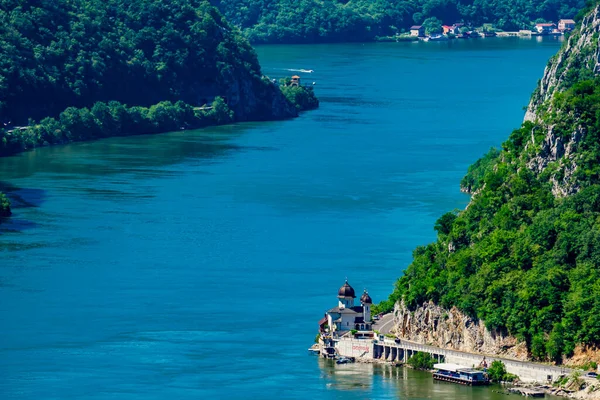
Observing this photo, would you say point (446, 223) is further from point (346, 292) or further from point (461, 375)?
point (461, 375)

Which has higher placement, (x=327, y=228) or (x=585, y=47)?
(x=585, y=47)

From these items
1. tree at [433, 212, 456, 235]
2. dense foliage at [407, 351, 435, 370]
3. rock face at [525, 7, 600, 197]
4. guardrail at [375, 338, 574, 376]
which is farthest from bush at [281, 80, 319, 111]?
dense foliage at [407, 351, 435, 370]

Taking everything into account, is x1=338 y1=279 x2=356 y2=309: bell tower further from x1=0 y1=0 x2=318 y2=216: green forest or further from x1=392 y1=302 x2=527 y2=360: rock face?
x1=0 y1=0 x2=318 y2=216: green forest

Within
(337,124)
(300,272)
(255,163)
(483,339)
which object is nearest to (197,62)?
(337,124)

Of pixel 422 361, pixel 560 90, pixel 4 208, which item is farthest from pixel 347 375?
pixel 4 208

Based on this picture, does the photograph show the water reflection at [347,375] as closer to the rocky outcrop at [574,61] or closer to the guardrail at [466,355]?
the guardrail at [466,355]

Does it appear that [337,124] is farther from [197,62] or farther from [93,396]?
[93,396]

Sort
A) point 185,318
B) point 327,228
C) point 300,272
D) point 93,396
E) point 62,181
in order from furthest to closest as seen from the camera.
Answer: point 62,181 < point 327,228 < point 300,272 < point 185,318 < point 93,396
